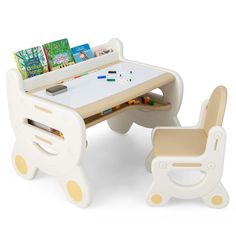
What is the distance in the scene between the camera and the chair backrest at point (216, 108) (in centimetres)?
229

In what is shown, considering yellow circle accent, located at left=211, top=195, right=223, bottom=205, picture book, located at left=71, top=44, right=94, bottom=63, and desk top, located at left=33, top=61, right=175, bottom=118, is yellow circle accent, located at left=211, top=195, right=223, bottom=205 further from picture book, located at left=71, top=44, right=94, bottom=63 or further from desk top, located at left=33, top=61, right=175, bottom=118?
picture book, located at left=71, top=44, right=94, bottom=63

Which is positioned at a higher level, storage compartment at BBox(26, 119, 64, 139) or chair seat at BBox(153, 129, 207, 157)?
storage compartment at BBox(26, 119, 64, 139)

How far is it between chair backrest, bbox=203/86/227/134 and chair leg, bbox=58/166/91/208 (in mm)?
709

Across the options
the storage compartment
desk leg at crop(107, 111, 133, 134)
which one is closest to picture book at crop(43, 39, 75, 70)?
the storage compartment

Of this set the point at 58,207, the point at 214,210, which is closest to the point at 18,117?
the point at 58,207

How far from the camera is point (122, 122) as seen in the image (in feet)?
10.6

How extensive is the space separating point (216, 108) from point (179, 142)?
0.89 ft

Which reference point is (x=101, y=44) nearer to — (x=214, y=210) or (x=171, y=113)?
(x=171, y=113)

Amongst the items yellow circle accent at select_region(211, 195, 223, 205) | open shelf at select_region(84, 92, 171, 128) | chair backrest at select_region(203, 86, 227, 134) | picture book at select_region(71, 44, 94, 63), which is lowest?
yellow circle accent at select_region(211, 195, 223, 205)

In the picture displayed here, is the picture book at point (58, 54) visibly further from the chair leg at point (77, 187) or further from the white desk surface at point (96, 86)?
the chair leg at point (77, 187)

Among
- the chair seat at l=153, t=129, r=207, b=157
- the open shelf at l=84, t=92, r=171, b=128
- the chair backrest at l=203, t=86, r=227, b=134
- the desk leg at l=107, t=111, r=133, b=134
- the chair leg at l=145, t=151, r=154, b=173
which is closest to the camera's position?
the chair backrest at l=203, t=86, r=227, b=134

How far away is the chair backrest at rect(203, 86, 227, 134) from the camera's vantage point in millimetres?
2287

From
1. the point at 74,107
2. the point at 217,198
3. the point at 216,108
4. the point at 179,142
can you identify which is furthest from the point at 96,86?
the point at 217,198

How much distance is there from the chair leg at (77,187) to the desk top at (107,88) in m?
0.32
